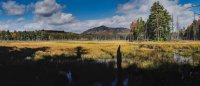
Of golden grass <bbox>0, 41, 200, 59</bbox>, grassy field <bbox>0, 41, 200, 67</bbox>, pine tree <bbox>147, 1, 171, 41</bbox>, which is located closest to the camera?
grassy field <bbox>0, 41, 200, 67</bbox>

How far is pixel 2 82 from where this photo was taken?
13.6m

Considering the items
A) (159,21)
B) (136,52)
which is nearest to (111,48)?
(136,52)

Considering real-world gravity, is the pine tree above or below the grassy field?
above

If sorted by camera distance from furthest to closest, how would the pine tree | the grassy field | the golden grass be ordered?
the pine tree < the golden grass < the grassy field

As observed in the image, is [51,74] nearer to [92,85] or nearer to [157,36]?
[92,85]

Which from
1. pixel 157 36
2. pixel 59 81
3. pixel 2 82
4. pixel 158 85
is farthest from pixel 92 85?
pixel 157 36

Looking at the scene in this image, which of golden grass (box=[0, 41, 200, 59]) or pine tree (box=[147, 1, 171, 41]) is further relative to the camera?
pine tree (box=[147, 1, 171, 41])

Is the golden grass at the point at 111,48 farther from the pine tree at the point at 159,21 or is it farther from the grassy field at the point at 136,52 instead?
the pine tree at the point at 159,21

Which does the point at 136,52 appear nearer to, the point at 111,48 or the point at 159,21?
the point at 111,48

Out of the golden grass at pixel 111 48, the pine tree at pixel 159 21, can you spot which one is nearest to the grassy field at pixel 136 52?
the golden grass at pixel 111 48

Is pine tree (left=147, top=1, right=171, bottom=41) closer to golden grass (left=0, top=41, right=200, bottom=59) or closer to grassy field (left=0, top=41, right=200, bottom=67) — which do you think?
golden grass (left=0, top=41, right=200, bottom=59)

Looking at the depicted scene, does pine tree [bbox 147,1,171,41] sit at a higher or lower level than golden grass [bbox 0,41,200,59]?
higher

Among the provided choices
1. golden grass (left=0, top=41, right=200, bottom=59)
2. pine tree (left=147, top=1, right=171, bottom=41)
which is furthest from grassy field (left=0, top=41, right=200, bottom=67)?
pine tree (left=147, top=1, right=171, bottom=41)

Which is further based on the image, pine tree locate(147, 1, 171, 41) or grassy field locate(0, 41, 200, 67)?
pine tree locate(147, 1, 171, 41)
